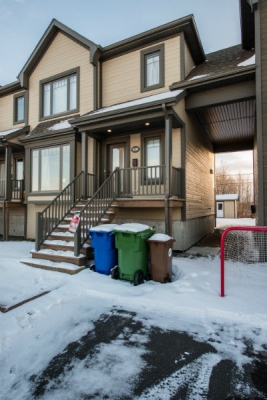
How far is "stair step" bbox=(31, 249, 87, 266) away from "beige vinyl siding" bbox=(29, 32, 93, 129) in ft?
20.5

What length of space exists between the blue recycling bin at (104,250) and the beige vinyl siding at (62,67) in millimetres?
6401

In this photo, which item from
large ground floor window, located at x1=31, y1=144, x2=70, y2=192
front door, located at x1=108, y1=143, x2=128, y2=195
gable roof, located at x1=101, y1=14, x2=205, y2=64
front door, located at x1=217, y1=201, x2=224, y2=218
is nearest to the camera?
gable roof, located at x1=101, y1=14, x2=205, y2=64

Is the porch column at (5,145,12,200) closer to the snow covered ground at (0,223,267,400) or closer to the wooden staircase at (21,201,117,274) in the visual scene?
the wooden staircase at (21,201,117,274)

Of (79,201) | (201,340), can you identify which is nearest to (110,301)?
(201,340)

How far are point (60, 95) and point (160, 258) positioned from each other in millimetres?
9200

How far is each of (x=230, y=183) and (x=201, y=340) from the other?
131 ft

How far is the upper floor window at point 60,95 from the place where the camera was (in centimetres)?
1002

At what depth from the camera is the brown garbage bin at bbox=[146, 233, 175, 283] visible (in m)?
4.56

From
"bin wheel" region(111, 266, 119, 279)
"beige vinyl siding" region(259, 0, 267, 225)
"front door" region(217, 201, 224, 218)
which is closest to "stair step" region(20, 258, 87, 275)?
"bin wheel" region(111, 266, 119, 279)

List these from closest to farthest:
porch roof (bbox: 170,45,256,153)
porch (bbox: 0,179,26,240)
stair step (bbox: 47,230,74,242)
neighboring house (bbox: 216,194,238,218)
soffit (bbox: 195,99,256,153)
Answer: stair step (bbox: 47,230,74,242) < porch roof (bbox: 170,45,256,153) < soffit (bbox: 195,99,256,153) < porch (bbox: 0,179,26,240) < neighboring house (bbox: 216,194,238,218)

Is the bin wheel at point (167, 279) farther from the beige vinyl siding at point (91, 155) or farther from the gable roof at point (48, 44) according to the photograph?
the gable roof at point (48, 44)

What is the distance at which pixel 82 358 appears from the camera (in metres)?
2.41

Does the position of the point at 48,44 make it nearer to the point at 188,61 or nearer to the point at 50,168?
the point at 50,168

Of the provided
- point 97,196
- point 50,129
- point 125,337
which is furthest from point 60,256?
point 50,129
